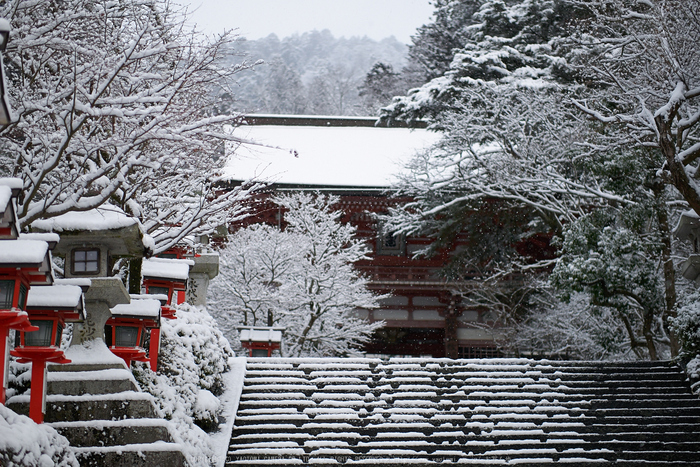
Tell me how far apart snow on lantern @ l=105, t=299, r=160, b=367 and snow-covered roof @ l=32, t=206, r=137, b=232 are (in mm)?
993

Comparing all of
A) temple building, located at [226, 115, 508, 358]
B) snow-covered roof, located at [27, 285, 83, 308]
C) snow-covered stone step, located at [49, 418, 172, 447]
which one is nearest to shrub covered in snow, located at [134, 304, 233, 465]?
snow-covered stone step, located at [49, 418, 172, 447]

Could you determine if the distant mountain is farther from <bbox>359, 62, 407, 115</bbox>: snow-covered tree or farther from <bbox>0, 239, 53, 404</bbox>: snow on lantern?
<bbox>0, 239, 53, 404</bbox>: snow on lantern

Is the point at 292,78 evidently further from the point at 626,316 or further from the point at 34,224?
the point at 34,224

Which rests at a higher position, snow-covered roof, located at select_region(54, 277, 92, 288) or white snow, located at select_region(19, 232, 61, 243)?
white snow, located at select_region(19, 232, 61, 243)

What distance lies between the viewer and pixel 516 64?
19.0 meters

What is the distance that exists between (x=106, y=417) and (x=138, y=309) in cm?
123

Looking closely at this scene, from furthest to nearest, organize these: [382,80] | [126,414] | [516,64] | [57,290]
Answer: [382,80], [516,64], [126,414], [57,290]

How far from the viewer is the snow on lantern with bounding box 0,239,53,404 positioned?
5.83 m

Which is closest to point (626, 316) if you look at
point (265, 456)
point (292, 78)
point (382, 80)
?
point (265, 456)

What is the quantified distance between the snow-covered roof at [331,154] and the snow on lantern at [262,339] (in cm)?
522

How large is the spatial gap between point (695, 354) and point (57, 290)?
9.61 m

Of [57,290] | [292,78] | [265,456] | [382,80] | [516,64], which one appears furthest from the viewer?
[292,78]

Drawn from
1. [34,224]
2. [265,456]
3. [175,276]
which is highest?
[34,224]

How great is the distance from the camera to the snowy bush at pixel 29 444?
5656 millimetres
